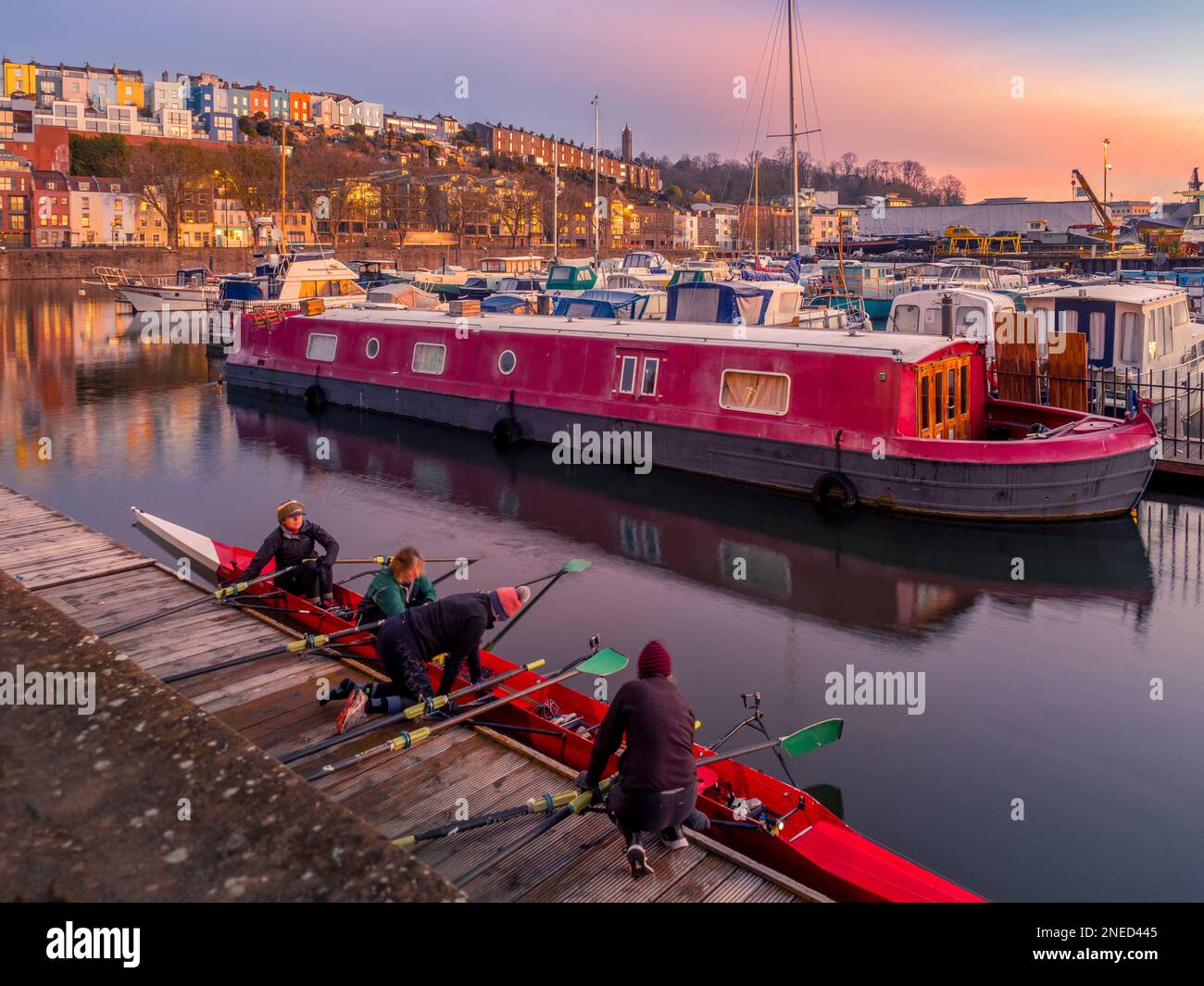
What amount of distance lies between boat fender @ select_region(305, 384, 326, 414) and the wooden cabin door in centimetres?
1785

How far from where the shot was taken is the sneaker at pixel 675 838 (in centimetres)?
642

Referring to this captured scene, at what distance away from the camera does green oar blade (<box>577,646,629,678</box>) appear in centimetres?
917

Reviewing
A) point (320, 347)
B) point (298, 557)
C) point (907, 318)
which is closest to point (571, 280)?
point (320, 347)

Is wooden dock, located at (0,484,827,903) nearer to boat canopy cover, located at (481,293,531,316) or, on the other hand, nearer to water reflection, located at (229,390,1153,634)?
water reflection, located at (229,390,1153,634)

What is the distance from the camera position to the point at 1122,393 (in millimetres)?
21344

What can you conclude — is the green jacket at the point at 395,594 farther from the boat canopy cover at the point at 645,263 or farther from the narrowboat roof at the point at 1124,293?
the boat canopy cover at the point at 645,263

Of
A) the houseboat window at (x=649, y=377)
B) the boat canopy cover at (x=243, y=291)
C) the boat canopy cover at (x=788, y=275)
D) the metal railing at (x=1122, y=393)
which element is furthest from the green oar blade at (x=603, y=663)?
the boat canopy cover at (x=243, y=291)

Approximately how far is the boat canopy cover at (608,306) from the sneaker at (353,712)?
20396mm

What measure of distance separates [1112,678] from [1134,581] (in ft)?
12.8
